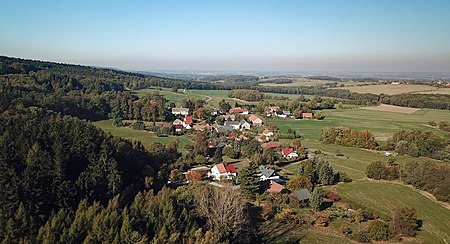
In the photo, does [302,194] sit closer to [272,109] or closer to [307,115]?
[307,115]

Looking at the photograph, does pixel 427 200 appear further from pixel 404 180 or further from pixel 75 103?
pixel 75 103

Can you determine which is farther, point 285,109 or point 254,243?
point 285,109

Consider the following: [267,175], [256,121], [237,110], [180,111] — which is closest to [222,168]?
[267,175]

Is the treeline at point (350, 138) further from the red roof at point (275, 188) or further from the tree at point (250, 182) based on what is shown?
the tree at point (250, 182)

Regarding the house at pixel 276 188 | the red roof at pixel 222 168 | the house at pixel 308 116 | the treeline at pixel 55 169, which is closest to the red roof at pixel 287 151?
the red roof at pixel 222 168

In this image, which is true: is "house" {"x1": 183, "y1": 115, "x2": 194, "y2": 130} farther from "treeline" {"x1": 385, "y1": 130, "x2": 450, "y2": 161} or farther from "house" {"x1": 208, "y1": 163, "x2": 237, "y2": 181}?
"treeline" {"x1": 385, "y1": 130, "x2": 450, "y2": 161}

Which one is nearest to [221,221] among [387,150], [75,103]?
[387,150]
